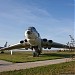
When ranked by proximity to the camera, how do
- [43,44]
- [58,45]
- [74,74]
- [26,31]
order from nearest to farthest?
[74,74]
[26,31]
[43,44]
[58,45]

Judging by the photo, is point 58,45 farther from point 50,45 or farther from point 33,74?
point 33,74

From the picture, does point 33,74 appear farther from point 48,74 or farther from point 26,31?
point 26,31

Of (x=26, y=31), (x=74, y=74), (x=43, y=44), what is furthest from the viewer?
(x=43, y=44)

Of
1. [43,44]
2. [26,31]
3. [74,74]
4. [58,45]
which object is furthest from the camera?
[58,45]

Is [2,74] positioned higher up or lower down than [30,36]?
lower down

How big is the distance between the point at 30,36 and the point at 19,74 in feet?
83.7

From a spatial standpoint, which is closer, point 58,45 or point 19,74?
point 19,74

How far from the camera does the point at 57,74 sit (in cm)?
1438

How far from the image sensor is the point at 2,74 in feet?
47.9

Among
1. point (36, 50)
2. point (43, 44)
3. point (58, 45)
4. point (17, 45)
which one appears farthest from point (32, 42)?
point (58, 45)

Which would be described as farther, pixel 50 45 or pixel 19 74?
pixel 50 45

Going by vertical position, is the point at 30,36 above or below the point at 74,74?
above

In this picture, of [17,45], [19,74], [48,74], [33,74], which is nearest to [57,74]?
[48,74]

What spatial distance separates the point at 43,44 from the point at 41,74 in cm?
3410
